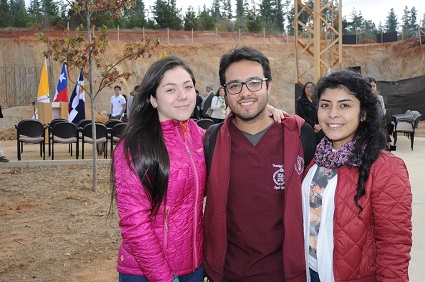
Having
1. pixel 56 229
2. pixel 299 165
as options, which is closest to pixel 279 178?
pixel 299 165

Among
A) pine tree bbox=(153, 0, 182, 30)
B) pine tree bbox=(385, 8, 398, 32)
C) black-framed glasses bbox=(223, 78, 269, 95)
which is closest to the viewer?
black-framed glasses bbox=(223, 78, 269, 95)

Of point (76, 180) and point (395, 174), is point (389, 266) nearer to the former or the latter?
point (395, 174)

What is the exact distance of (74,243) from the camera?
5.47 meters

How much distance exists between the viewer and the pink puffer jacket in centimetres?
213

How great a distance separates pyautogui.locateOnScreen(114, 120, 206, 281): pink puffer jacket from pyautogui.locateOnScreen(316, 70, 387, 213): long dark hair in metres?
0.86

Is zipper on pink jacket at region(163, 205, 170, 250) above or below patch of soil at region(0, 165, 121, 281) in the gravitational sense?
above

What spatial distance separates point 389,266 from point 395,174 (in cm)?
46

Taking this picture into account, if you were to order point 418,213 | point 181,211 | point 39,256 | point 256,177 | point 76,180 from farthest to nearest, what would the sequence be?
point 76,180
point 418,213
point 39,256
point 256,177
point 181,211

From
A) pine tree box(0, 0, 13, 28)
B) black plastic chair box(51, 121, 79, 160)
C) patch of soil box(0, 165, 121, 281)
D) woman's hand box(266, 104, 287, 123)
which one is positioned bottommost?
patch of soil box(0, 165, 121, 281)

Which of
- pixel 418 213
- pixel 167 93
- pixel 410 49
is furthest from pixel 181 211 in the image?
pixel 410 49

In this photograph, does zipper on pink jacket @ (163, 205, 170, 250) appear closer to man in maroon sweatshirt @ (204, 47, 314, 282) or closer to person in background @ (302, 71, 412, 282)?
man in maroon sweatshirt @ (204, 47, 314, 282)

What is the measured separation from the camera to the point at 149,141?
225 cm

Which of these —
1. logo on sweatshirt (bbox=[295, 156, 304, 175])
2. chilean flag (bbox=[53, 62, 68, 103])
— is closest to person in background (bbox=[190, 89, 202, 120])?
chilean flag (bbox=[53, 62, 68, 103])

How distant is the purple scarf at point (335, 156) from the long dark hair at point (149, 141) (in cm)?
88
